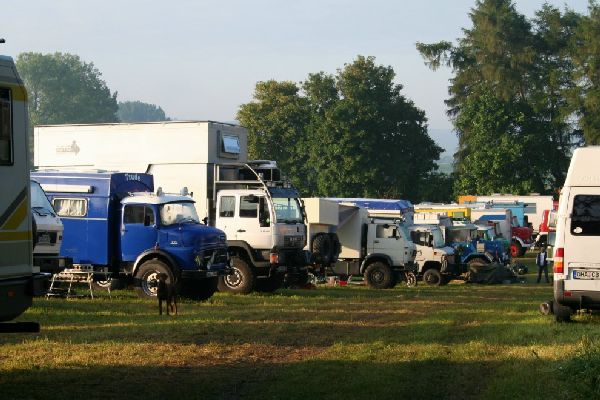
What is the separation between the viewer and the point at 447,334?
18453mm

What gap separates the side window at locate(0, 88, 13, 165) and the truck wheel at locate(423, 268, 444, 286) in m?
27.6

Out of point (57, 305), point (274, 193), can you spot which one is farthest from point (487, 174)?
point (57, 305)

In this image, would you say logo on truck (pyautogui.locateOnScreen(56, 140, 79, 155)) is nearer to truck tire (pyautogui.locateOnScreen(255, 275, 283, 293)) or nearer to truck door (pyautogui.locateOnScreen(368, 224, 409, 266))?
truck tire (pyautogui.locateOnScreen(255, 275, 283, 293))

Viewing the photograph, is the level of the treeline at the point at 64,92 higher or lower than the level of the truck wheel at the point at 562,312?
higher

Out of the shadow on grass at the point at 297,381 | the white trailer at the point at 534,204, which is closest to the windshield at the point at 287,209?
the shadow on grass at the point at 297,381

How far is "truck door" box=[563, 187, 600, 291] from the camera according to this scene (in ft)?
63.0

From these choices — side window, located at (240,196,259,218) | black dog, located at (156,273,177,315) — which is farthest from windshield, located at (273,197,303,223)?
black dog, located at (156,273,177,315)

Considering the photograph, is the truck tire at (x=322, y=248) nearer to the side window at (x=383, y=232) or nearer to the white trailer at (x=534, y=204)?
the side window at (x=383, y=232)

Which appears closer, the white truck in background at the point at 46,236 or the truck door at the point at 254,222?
the white truck in background at the point at 46,236

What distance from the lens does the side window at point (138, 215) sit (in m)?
25.2

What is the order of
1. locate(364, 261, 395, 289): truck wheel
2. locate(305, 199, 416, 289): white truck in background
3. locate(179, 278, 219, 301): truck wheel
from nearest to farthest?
locate(179, 278, 219, 301): truck wheel < locate(364, 261, 395, 289): truck wheel < locate(305, 199, 416, 289): white truck in background

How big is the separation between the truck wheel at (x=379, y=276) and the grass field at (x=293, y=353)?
10.4 m

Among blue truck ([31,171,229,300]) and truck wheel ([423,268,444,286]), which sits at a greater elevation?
blue truck ([31,171,229,300])

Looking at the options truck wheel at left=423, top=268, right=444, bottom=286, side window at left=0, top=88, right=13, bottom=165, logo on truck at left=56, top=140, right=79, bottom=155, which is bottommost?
truck wheel at left=423, top=268, right=444, bottom=286
